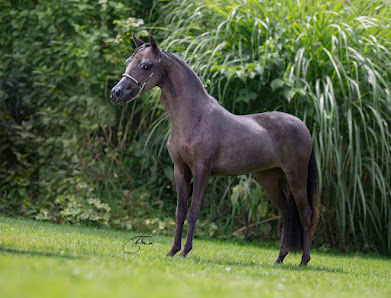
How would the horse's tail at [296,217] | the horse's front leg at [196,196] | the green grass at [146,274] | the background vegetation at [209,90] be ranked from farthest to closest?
the background vegetation at [209,90] < the horse's tail at [296,217] < the horse's front leg at [196,196] < the green grass at [146,274]

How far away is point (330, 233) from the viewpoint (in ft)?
23.2

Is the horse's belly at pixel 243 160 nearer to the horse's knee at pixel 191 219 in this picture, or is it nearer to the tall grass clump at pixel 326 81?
the horse's knee at pixel 191 219

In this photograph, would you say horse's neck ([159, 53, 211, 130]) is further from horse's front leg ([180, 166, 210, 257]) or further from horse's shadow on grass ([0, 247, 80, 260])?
horse's shadow on grass ([0, 247, 80, 260])

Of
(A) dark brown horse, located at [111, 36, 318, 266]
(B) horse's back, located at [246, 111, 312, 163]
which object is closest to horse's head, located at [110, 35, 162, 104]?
(A) dark brown horse, located at [111, 36, 318, 266]

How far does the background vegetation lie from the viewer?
656cm

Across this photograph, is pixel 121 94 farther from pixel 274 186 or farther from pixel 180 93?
pixel 274 186

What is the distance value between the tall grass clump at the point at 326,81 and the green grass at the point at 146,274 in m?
1.41

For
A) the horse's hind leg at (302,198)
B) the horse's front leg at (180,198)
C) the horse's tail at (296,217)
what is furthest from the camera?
the horse's tail at (296,217)

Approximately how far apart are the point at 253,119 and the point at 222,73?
2.04 m

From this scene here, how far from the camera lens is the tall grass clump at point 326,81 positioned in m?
6.42

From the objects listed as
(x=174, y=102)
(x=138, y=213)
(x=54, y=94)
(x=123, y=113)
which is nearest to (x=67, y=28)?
(x=54, y=94)

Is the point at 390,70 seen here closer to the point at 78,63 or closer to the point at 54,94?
the point at 78,63

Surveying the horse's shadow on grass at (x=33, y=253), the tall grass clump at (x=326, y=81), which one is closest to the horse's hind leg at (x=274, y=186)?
the tall grass clump at (x=326, y=81)

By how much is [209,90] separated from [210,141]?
253cm
